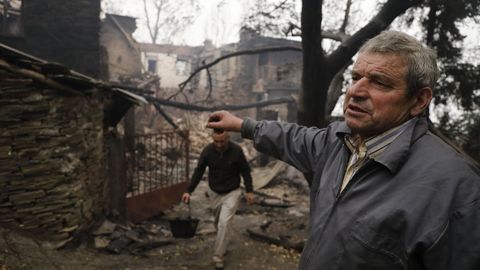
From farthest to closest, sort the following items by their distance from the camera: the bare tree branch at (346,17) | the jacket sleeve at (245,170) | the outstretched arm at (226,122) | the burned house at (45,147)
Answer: the bare tree branch at (346,17) → the jacket sleeve at (245,170) → the burned house at (45,147) → the outstretched arm at (226,122)

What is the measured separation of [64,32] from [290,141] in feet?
29.3

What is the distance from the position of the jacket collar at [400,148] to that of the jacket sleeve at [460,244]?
0.28 meters

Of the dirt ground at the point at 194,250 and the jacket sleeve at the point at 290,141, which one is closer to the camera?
the jacket sleeve at the point at 290,141

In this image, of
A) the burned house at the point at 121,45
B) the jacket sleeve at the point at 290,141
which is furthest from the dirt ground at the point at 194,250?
the burned house at the point at 121,45

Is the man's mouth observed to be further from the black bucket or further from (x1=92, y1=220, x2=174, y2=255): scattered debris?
(x1=92, y1=220, x2=174, y2=255): scattered debris

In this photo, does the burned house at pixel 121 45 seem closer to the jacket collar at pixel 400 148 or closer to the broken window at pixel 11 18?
the broken window at pixel 11 18

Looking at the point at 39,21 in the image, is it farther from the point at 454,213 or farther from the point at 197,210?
the point at 454,213

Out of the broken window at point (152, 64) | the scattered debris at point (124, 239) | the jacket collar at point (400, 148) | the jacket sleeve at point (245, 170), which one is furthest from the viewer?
the broken window at point (152, 64)

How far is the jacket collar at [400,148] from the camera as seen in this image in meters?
1.50

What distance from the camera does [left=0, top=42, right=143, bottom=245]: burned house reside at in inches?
186

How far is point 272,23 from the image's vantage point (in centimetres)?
698

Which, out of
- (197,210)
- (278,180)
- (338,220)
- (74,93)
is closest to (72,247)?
(74,93)

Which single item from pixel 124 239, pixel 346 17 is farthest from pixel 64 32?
pixel 346 17

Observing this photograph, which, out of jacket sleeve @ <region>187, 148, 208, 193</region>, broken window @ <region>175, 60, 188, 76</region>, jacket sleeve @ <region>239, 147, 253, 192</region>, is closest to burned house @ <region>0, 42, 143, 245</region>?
jacket sleeve @ <region>187, 148, 208, 193</region>
